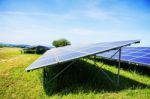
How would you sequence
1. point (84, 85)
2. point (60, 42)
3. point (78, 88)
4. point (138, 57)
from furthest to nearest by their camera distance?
point (60, 42)
point (138, 57)
point (84, 85)
point (78, 88)

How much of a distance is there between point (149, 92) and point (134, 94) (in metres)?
0.76

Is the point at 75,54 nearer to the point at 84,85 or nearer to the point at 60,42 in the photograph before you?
the point at 84,85

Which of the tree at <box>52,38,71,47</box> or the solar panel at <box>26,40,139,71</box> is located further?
the tree at <box>52,38,71,47</box>

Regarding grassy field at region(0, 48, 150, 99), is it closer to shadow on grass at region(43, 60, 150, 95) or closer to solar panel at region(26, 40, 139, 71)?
shadow on grass at region(43, 60, 150, 95)

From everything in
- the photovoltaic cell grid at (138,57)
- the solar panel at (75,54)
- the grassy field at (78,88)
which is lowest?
the grassy field at (78,88)

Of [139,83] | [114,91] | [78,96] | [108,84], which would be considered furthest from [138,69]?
[78,96]

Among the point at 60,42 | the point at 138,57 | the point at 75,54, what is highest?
the point at 75,54

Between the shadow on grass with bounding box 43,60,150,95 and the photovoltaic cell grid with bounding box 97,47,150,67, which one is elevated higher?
the photovoltaic cell grid with bounding box 97,47,150,67

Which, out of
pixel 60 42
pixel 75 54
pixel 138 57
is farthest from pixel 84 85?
pixel 60 42

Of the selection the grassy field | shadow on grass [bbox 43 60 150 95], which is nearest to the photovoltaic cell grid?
the grassy field

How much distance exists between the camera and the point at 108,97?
A: 7.16 m

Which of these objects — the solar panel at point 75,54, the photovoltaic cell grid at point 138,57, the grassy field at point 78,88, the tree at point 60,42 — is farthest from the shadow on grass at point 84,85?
the tree at point 60,42

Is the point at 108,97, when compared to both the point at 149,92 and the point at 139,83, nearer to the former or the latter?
the point at 149,92

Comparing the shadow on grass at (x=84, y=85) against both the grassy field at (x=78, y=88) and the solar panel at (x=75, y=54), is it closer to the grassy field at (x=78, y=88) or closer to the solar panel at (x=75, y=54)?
the grassy field at (x=78, y=88)
